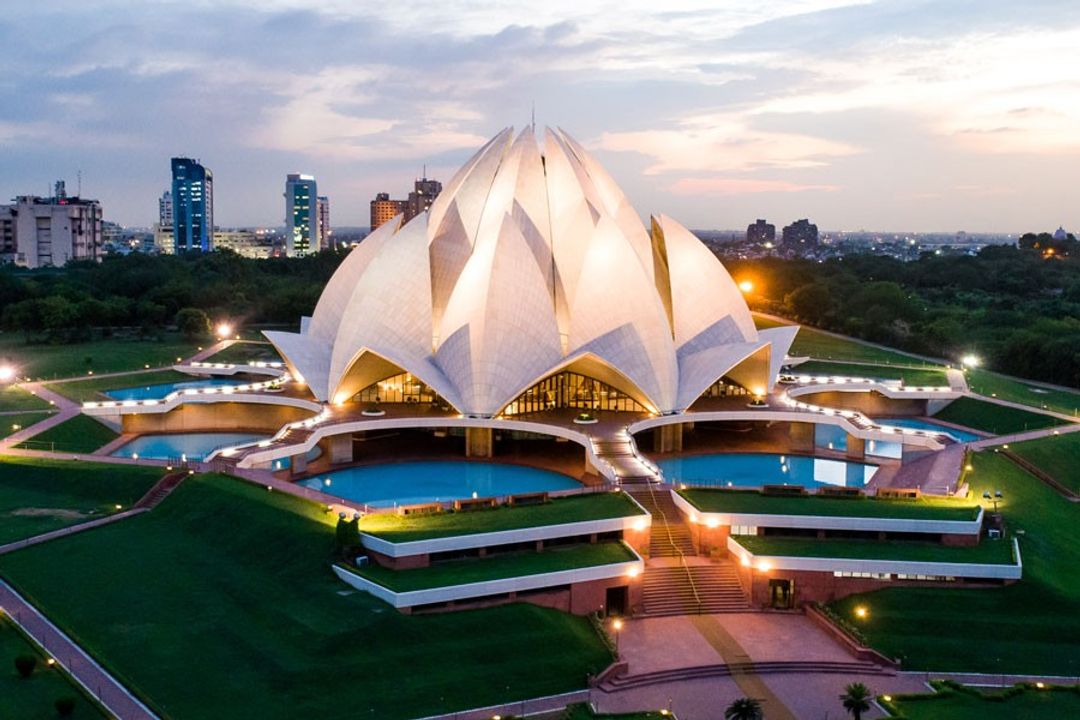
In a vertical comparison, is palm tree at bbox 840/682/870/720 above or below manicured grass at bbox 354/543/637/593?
below

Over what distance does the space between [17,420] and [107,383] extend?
30.6 ft

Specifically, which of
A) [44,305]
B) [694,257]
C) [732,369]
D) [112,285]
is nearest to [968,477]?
[732,369]

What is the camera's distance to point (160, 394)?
1736 inches

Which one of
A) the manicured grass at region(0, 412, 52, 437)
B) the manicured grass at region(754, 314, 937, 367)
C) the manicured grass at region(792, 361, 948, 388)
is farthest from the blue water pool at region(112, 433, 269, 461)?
the manicured grass at region(754, 314, 937, 367)

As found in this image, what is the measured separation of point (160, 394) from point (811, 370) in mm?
32173

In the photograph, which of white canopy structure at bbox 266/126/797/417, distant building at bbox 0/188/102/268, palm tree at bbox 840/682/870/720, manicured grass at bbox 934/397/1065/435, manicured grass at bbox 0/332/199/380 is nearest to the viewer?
palm tree at bbox 840/682/870/720

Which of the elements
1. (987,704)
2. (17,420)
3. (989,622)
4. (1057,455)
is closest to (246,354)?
(17,420)

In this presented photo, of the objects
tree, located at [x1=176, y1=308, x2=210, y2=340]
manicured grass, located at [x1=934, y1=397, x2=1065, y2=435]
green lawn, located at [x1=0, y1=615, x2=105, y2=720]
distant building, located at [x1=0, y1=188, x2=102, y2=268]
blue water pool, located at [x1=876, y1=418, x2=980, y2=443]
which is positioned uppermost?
distant building, located at [x1=0, y1=188, x2=102, y2=268]

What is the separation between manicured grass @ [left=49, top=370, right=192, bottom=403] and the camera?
136 feet

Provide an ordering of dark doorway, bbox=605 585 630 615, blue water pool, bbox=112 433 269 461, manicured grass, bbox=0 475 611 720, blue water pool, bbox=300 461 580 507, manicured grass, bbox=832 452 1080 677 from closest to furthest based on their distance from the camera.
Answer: manicured grass, bbox=0 475 611 720, manicured grass, bbox=832 452 1080 677, dark doorway, bbox=605 585 630 615, blue water pool, bbox=300 461 580 507, blue water pool, bbox=112 433 269 461

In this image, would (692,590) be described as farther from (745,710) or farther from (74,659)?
(74,659)

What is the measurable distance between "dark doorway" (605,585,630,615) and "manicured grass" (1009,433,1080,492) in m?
17.3

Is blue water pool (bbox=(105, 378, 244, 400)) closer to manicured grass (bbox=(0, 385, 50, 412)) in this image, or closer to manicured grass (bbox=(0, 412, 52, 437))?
manicured grass (bbox=(0, 385, 50, 412))

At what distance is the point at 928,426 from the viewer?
135ft
